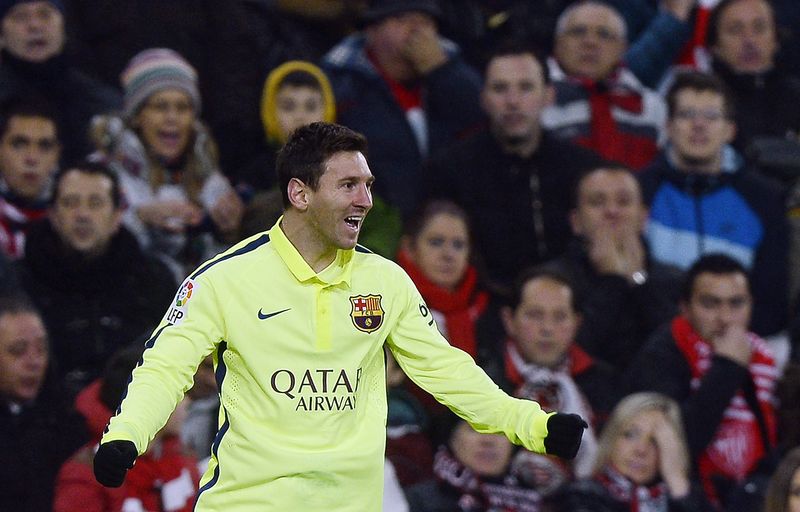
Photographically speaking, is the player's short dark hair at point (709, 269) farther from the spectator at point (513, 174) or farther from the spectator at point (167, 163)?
the spectator at point (167, 163)

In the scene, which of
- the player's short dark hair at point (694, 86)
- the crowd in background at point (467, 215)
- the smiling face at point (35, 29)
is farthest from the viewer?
the player's short dark hair at point (694, 86)

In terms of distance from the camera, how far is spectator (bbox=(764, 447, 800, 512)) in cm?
780

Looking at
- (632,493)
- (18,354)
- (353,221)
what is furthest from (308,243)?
(632,493)

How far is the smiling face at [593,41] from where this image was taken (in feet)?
33.8

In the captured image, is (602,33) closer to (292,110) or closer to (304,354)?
(292,110)

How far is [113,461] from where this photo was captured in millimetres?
4852

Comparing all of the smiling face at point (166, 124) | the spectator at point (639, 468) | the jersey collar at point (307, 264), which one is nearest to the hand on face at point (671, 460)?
the spectator at point (639, 468)

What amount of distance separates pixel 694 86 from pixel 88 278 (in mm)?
3628

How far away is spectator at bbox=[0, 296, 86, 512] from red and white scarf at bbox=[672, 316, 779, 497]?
306 cm

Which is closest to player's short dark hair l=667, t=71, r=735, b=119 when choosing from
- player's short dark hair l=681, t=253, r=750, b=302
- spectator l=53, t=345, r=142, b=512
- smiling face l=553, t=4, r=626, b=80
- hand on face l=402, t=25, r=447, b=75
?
smiling face l=553, t=4, r=626, b=80

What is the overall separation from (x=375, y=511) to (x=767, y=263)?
465cm

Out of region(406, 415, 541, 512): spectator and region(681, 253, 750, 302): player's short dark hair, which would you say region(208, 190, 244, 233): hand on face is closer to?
region(406, 415, 541, 512): spectator

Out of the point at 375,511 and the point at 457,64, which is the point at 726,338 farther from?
the point at 375,511

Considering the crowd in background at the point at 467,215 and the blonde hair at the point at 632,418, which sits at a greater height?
the crowd in background at the point at 467,215
